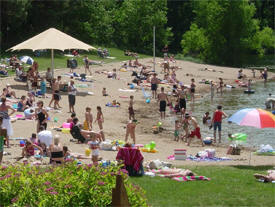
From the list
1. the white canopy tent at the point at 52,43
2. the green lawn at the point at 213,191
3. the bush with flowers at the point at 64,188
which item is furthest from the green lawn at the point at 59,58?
the bush with flowers at the point at 64,188

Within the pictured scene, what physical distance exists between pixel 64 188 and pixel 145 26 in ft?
158

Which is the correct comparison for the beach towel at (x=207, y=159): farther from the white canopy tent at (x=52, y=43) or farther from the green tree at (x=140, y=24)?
the green tree at (x=140, y=24)

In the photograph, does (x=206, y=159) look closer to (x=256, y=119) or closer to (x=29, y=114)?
(x=256, y=119)

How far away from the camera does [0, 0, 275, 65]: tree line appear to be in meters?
47.8

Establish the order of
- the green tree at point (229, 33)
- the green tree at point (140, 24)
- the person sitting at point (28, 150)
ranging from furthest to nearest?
1. the green tree at point (229, 33)
2. the green tree at point (140, 24)
3. the person sitting at point (28, 150)

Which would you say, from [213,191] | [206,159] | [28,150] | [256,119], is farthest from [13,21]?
[213,191]

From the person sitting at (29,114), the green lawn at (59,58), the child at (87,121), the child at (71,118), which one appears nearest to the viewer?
the child at (71,118)

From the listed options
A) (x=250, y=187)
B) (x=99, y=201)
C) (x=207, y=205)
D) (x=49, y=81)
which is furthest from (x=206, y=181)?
(x=49, y=81)

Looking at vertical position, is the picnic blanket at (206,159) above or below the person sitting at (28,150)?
below

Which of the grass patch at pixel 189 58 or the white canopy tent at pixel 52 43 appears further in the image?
the grass patch at pixel 189 58

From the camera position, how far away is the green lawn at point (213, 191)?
1162cm

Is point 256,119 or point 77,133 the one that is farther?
point 77,133

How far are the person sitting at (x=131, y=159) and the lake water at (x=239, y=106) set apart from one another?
8.73 metres

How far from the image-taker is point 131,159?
44.1 ft
